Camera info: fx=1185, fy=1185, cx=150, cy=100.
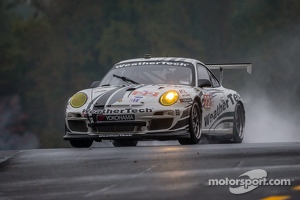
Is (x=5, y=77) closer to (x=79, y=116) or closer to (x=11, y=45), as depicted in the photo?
(x=11, y=45)

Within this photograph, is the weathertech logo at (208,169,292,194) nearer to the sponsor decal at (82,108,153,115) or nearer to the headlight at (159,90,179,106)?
the sponsor decal at (82,108,153,115)

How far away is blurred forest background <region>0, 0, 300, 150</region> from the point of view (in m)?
71.1

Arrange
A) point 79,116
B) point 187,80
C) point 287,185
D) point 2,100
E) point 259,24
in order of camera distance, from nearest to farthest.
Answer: point 287,185 < point 79,116 < point 187,80 < point 2,100 < point 259,24

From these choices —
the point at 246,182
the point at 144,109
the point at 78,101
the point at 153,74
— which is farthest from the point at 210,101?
the point at 246,182

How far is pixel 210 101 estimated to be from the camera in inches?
742

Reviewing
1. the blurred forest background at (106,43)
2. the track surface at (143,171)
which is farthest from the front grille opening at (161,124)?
the blurred forest background at (106,43)

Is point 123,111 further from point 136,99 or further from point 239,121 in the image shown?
point 239,121

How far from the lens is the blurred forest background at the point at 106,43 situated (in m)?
71.1

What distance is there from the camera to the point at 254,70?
66.6 meters

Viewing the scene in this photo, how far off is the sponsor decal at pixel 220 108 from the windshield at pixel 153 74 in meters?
0.62

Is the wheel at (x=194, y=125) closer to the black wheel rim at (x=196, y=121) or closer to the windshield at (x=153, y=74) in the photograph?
the black wheel rim at (x=196, y=121)

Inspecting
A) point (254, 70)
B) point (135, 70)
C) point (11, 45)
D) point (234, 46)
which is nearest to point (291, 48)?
point (254, 70)

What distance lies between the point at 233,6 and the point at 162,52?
906 cm

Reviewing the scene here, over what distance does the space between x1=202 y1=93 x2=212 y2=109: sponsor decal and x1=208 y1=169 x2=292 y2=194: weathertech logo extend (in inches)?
259
